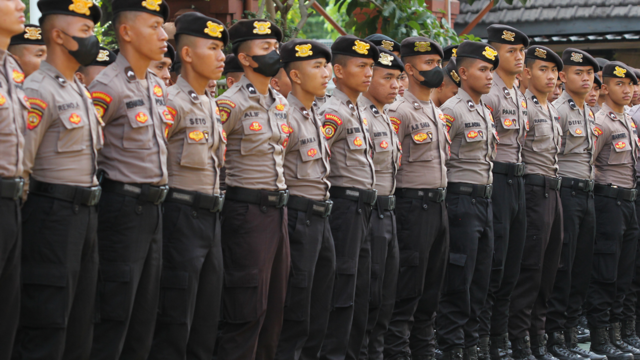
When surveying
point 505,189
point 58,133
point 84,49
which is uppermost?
point 84,49

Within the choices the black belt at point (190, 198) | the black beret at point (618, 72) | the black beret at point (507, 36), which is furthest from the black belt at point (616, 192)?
the black belt at point (190, 198)

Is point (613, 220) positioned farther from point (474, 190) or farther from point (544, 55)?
point (474, 190)

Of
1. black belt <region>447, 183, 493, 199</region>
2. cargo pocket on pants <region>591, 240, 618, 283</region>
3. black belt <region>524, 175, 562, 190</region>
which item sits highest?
black belt <region>447, 183, 493, 199</region>

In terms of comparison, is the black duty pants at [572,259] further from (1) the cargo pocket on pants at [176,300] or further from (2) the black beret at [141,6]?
(2) the black beret at [141,6]

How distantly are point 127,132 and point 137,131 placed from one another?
49 millimetres

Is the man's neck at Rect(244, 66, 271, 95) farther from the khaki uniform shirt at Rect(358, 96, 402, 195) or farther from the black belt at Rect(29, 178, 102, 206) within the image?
the black belt at Rect(29, 178, 102, 206)

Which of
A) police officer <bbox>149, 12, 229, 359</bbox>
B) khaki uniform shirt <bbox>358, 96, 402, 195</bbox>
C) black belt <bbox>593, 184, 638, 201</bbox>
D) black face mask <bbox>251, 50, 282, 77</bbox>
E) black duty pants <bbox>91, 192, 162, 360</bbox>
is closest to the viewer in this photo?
black duty pants <bbox>91, 192, 162, 360</bbox>

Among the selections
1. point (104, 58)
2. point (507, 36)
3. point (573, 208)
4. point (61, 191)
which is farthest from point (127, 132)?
point (573, 208)

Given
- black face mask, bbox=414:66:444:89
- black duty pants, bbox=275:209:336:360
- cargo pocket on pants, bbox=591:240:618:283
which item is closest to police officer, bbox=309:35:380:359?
black duty pants, bbox=275:209:336:360

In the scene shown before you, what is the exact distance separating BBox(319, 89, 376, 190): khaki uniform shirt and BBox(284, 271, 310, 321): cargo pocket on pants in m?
0.73

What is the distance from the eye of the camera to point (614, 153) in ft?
24.9

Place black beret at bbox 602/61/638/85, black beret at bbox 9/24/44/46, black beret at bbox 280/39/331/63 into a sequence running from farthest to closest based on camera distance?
black beret at bbox 602/61/638/85
black beret at bbox 280/39/331/63
black beret at bbox 9/24/44/46

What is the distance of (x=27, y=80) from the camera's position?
3.91m

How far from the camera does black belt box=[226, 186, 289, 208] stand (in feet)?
15.7
